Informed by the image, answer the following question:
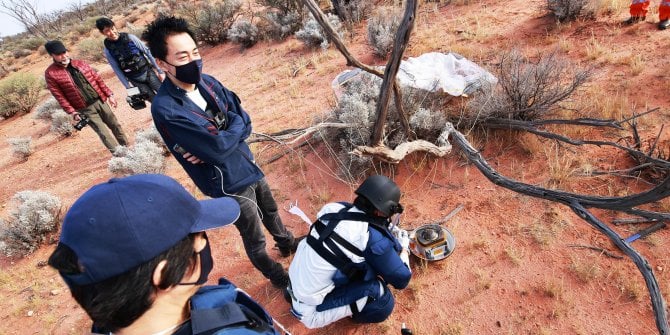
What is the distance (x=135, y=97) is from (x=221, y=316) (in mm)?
4584

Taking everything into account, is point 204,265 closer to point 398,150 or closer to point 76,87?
point 398,150

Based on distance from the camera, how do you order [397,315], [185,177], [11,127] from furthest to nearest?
[11,127]
[185,177]
[397,315]

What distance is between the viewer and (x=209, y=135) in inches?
82.4

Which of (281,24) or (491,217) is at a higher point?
(281,24)

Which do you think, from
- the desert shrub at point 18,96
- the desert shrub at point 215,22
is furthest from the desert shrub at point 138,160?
the desert shrub at point 18,96

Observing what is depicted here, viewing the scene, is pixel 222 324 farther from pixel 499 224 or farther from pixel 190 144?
pixel 499 224

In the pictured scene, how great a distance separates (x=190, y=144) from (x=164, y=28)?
0.78 meters

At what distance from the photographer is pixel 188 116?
2.10m

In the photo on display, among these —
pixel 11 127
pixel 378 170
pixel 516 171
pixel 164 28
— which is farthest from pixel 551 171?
pixel 11 127

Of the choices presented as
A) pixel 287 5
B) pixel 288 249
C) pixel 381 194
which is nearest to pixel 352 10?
pixel 287 5

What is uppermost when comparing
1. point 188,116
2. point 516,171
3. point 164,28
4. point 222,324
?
point 164,28

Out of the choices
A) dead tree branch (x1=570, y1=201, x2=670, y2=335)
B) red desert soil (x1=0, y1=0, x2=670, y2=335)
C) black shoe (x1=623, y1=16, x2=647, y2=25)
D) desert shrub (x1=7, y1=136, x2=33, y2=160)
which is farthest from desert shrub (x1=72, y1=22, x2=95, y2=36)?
dead tree branch (x1=570, y1=201, x2=670, y2=335)

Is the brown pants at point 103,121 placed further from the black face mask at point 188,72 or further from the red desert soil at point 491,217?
the black face mask at point 188,72

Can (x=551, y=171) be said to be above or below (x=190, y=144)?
below
